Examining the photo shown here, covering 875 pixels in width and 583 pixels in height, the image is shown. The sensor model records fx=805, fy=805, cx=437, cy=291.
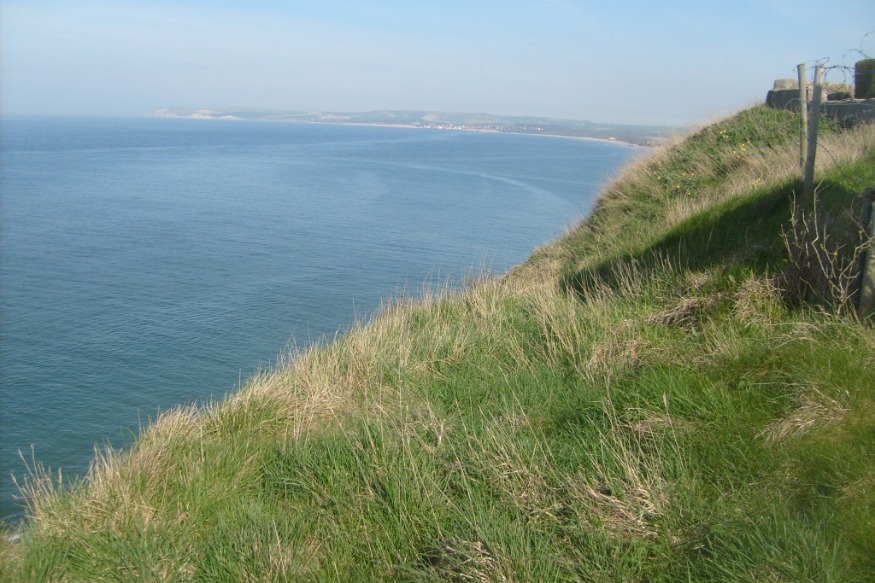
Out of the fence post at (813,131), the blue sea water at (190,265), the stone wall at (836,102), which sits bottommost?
the blue sea water at (190,265)

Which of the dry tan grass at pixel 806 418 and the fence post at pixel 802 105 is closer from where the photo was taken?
the dry tan grass at pixel 806 418

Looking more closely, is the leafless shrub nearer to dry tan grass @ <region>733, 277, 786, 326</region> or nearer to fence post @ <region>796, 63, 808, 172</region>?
dry tan grass @ <region>733, 277, 786, 326</region>

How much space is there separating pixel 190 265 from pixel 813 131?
18345mm

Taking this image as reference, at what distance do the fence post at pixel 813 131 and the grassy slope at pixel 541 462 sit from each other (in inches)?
18.8

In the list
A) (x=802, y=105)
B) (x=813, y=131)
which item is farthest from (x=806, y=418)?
(x=802, y=105)

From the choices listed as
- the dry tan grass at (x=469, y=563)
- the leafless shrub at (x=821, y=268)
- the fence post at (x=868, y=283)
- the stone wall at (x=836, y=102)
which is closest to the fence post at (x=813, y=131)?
the leafless shrub at (x=821, y=268)

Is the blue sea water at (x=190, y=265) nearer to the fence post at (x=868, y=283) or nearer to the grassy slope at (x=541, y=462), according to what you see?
the grassy slope at (x=541, y=462)

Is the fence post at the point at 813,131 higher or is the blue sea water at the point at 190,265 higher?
the fence post at the point at 813,131

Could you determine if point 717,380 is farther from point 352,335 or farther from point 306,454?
point 352,335

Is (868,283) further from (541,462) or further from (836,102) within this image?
(836,102)

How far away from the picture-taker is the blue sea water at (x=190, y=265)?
42.6ft

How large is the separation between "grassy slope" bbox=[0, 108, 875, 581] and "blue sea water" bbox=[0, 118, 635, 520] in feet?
5.25

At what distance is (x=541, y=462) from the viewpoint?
4.67 m

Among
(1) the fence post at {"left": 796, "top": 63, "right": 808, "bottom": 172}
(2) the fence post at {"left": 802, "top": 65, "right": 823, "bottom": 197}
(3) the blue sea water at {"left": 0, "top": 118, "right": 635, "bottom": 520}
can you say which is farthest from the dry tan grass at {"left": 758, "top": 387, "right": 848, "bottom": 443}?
(1) the fence post at {"left": 796, "top": 63, "right": 808, "bottom": 172}
